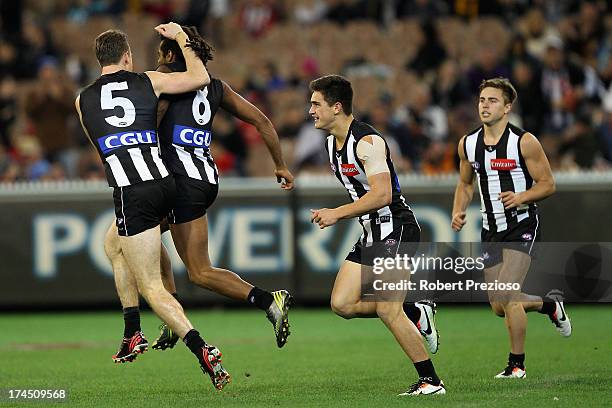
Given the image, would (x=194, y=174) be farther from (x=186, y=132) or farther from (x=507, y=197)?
(x=507, y=197)

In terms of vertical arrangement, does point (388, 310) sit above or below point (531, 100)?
below

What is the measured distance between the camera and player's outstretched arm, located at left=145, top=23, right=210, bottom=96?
27.4ft

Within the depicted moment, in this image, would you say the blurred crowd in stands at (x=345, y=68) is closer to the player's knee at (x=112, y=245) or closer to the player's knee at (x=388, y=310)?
the player's knee at (x=112, y=245)

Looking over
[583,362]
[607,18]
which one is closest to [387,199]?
[583,362]

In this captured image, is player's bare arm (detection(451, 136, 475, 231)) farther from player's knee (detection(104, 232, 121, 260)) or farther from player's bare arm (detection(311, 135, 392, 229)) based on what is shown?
player's knee (detection(104, 232, 121, 260))

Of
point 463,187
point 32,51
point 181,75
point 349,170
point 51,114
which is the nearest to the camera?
point 349,170

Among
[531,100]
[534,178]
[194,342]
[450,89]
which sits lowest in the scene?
[194,342]

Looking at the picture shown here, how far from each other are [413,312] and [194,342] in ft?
6.47

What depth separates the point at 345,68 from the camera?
60.9 feet

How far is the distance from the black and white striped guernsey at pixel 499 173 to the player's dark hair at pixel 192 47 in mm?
2122

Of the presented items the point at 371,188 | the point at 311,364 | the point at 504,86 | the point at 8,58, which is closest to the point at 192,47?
the point at 371,188

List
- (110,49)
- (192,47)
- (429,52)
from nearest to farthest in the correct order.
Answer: (110,49) → (192,47) → (429,52)

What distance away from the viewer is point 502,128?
910cm

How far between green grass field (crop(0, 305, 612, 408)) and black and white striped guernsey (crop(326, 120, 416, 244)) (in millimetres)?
1102
